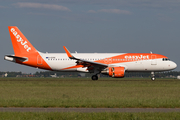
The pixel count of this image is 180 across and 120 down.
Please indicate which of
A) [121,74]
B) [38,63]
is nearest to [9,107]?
[121,74]

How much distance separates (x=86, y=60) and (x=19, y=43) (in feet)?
39.1

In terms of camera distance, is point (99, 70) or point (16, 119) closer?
point (16, 119)

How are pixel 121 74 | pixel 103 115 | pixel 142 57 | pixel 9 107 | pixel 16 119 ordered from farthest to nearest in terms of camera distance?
pixel 142 57
pixel 121 74
pixel 9 107
pixel 103 115
pixel 16 119

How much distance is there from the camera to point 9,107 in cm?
1647

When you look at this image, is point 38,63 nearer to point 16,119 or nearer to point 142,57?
point 142,57

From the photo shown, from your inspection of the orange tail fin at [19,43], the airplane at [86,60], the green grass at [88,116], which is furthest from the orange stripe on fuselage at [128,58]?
the green grass at [88,116]

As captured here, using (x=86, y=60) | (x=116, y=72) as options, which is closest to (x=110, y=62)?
(x=116, y=72)

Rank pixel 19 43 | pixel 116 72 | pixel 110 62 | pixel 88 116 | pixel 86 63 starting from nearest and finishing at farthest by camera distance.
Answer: pixel 88 116
pixel 116 72
pixel 86 63
pixel 110 62
pixel 19 43

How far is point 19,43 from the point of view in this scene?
1964 inches

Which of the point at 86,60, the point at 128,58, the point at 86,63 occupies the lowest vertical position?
the point at 86,63

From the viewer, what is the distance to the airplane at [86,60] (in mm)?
47156

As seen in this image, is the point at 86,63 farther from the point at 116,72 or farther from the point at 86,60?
the point at 116,72

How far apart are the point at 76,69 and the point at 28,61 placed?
813cm

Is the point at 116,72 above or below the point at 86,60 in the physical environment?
below
